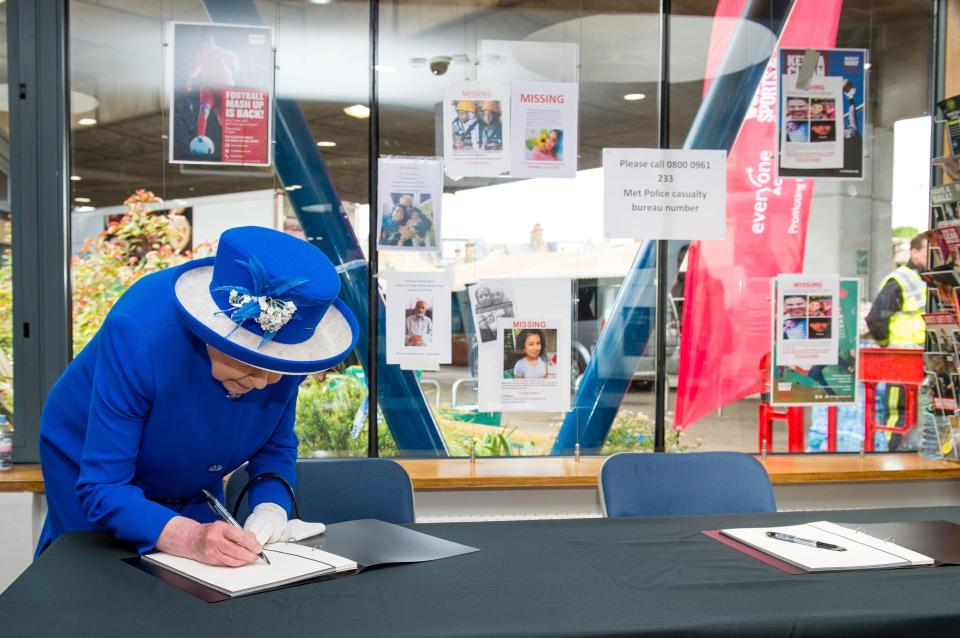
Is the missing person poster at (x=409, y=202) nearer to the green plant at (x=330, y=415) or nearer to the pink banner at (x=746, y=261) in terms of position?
the green plant at (x=330, y=415)

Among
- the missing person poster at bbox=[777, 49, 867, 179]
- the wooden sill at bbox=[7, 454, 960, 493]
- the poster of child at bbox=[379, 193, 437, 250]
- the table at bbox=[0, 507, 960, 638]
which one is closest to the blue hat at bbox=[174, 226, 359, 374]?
the table at bbox=[0, 507, 960, 638]

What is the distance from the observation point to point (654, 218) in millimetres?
3637

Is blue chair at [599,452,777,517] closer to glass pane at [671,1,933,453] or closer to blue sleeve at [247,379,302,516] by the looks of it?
blue sleeve at [247,379,302,516]

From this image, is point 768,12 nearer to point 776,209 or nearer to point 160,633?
point 776,209

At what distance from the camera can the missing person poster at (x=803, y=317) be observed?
3756 mm

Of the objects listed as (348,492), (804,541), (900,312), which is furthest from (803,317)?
(348,492)

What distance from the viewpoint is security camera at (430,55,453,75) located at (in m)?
3.55

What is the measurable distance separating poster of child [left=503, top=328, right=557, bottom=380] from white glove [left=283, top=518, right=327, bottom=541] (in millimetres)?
1898

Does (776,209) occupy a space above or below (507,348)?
above

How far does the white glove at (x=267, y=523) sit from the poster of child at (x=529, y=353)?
74.7 inches

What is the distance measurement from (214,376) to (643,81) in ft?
8.68

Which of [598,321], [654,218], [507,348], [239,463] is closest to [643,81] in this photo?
[654,218]

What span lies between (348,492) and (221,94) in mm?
1922

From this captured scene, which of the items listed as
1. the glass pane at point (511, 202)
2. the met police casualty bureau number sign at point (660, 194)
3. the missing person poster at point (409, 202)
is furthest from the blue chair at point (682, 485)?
the missing person poster at point (409, 202)
